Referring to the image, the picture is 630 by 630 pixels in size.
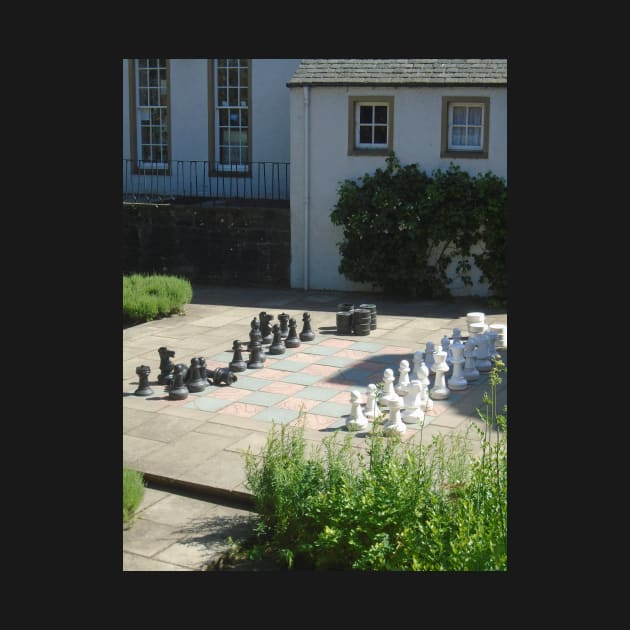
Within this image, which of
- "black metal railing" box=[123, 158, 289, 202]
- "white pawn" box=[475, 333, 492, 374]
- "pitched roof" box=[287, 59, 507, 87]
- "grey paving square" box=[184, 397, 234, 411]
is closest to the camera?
"grey paving square" box=[184, 397, 234, 411]

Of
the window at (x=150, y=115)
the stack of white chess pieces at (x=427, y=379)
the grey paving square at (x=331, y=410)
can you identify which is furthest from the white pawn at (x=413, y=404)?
the window at (x=150, y=115)

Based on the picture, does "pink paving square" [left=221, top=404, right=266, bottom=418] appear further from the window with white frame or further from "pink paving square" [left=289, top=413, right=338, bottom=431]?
the window with white frame

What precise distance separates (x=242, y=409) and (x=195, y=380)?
811 millimetres

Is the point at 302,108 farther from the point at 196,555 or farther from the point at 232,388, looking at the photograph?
the point at 196,555

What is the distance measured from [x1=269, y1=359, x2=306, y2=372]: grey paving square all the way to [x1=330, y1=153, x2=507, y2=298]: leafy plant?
14.5ft

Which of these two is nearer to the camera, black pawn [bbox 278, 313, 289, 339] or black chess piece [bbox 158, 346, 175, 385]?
black chess piece [bbox 158, 346, 175, 385]

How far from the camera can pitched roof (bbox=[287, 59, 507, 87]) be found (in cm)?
1464

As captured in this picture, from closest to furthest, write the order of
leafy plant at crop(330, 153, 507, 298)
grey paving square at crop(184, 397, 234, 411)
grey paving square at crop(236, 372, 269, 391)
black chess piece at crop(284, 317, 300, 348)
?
1. grey paving square at crop(184, 397, 234, 411)
2. grey paving square at crop(236, 372, 269, 391)
3. black chess piece at crop(284, 317, 300, 348)
4. leafy plant at crop(330, 153, 507, 298)

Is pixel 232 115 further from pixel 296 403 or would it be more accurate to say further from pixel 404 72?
pixel 296 403

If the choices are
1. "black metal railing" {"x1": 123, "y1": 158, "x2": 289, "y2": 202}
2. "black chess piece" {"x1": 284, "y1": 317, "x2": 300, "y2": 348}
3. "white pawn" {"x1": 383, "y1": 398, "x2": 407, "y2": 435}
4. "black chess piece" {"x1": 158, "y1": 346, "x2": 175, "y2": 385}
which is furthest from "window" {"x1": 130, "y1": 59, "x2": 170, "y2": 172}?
"white pawn" {"x1": 383, "y1": 398, "x2": 407, "y2": 435}

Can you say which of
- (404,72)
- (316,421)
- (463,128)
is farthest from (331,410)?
(404,72)

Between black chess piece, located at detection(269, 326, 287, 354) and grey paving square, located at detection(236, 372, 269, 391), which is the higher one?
black chess piece, located at detection(269, 326, 287, 354)

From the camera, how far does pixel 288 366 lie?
10758 mm

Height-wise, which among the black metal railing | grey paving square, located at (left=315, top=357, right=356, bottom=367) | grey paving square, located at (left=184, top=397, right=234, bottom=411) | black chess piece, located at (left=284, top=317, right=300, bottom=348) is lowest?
grey paving square, located at (left=184, top=397, right=234, bottom=411)
